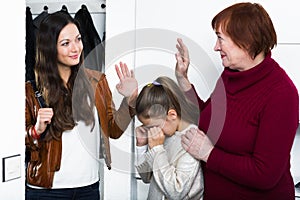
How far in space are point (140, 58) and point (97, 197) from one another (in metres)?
0.61

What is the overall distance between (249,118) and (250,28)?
0.26m

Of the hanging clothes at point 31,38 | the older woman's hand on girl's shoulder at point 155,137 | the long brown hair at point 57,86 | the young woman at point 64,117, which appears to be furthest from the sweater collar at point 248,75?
the hanging clothes at point 31,38

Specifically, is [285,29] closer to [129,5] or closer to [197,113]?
[197,113]

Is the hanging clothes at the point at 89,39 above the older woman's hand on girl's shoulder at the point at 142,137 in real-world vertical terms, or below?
above

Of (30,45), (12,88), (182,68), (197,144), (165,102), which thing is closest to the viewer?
(12,88)

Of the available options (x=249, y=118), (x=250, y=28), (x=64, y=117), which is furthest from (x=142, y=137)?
(x=250, y=28)

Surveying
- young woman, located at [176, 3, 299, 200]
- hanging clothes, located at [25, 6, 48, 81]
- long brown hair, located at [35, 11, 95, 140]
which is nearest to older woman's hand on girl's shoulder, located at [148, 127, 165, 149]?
young woman, located at [176, 3, 299, 200]

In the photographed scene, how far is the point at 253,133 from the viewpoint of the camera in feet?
3.96

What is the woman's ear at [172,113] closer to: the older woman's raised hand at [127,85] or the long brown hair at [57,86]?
the older woman's raised hand at [127,85]

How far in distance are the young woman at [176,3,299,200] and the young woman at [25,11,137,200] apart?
0.39 meters

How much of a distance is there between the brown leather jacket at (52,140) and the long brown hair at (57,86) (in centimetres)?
4

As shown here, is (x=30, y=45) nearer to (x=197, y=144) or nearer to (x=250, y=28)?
(x=197, y=144)

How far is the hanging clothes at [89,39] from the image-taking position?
1774 mm

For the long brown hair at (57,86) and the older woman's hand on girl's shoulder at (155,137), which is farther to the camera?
the long brown hair at (57,86)
